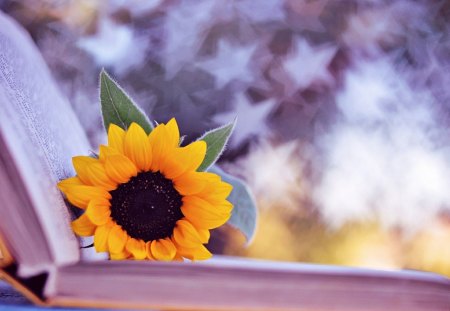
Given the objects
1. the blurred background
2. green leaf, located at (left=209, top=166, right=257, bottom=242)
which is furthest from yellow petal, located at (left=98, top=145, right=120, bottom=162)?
the blurred background

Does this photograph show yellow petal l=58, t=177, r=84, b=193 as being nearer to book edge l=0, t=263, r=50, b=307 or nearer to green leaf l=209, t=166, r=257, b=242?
book edge l=0, t=263, r=50, b=307

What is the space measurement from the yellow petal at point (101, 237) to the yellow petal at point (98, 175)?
29mm

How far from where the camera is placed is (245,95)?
0.83m

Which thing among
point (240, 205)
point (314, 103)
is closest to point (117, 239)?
point (240, 205)

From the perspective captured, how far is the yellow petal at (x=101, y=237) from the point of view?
13.1 inches

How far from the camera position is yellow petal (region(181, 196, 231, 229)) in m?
0.36

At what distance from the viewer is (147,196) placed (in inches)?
14.2

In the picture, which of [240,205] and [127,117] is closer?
[127,117]

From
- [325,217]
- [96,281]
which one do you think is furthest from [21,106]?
[325,217]

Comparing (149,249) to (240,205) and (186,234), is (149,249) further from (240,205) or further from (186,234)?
(240,205)

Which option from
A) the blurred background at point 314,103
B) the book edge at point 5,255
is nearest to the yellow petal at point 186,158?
the book edge at point 5,255

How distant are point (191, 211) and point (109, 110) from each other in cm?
10

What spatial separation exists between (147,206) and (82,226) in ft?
0.16

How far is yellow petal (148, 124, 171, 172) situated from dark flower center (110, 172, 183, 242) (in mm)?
10
